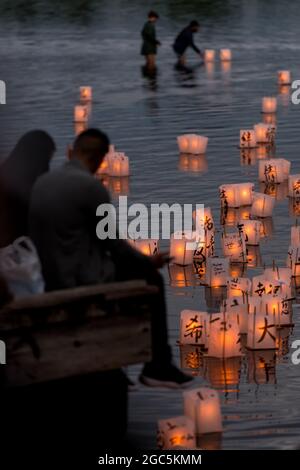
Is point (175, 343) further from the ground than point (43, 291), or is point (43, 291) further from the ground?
point (43, 291)

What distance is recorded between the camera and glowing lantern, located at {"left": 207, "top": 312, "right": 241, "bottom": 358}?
38.4 feet

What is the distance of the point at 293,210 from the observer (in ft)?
57.1

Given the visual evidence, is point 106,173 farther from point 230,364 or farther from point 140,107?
point 230,364

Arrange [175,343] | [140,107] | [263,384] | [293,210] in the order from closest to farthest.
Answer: [263,384] < [175,343] < [293,210] < [140,107]

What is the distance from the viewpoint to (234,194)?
57.2ft

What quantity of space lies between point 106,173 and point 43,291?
1129 cm

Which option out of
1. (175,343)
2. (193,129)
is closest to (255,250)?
(175,343)

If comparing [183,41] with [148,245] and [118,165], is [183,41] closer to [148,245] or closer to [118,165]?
[118,165]

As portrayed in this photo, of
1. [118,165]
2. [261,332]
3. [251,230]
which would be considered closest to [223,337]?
[261,332]

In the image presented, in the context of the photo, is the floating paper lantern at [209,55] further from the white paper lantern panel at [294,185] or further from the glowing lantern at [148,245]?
the glowing lantern at [148,245]

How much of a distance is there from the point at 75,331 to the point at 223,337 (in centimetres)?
338

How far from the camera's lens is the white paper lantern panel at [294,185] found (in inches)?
702

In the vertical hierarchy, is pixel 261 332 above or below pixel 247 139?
below

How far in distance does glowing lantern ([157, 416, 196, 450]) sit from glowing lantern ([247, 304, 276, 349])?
97.8 inches
